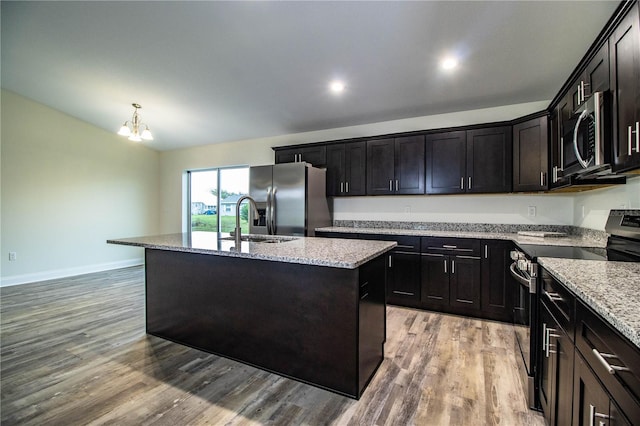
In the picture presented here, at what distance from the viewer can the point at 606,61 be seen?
1.68 meters

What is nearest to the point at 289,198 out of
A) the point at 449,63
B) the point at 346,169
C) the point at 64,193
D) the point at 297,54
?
the point at 346,169

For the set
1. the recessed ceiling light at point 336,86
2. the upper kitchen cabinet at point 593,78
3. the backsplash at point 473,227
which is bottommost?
the backsplash at point 473,227

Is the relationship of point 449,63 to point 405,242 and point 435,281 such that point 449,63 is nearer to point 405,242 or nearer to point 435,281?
point 405,242

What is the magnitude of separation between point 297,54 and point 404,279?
2.75 meters

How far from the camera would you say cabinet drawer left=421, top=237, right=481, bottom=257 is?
3.22m

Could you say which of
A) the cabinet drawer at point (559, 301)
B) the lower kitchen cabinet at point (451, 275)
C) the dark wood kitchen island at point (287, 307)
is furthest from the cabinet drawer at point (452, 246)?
the cabinet drawer at point (559, 301)

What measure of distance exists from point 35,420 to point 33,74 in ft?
14.8

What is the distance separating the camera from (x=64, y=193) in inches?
205

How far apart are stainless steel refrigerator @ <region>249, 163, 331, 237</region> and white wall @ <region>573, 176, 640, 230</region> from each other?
9.68 ft

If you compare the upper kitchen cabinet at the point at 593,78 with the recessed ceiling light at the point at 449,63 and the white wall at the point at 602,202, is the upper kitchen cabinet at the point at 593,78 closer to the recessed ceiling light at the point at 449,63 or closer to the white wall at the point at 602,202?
the white wall at the point at 602,202

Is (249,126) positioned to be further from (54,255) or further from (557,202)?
(557,202)

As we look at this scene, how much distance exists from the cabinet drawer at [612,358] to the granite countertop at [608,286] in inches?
1.6

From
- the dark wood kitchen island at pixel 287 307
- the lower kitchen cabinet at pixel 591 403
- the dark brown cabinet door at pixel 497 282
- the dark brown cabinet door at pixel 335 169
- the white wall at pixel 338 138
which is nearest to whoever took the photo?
the lower kitchen cabinet at pixel 591 403

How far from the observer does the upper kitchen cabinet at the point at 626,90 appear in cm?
136
